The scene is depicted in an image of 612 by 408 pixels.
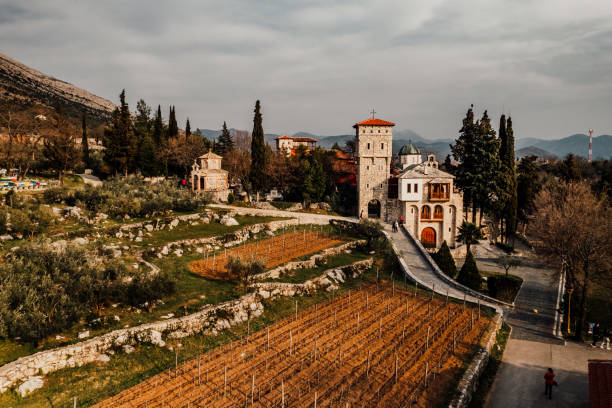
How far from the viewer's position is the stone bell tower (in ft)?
143

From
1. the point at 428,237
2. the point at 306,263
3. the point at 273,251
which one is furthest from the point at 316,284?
the point at 428,237

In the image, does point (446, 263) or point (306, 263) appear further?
point (446, 263)

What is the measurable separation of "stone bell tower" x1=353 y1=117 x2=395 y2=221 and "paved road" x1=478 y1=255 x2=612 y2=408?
69.0 feet

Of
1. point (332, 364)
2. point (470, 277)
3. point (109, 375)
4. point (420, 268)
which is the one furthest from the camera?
point (420, 268)

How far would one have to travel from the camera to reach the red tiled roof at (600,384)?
11.7 m

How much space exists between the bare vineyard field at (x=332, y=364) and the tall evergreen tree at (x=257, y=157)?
27976 mm

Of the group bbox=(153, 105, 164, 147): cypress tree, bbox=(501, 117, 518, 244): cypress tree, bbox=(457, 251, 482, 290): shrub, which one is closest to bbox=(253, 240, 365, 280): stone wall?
bbox=(457, 251, 482, 290): shrub

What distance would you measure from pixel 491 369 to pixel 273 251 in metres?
17.1

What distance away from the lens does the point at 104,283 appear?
16.9 m

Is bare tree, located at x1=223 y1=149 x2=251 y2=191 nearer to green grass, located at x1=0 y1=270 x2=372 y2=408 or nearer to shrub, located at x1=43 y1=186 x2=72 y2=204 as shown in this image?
shrub, located at x1=43 y1=186 x2=72 y2=204

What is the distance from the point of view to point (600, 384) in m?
12.5

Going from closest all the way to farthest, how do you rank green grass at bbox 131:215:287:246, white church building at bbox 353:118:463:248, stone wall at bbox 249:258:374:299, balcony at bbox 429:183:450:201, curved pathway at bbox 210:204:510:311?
stone wall at bbox 249:258:374:299
curved pathway at bbox 210:204:510:311
green grass at bbox 131:215:287:246
balcony at bbox 429:183:450:201
white church building at bbox 353:118:463:248

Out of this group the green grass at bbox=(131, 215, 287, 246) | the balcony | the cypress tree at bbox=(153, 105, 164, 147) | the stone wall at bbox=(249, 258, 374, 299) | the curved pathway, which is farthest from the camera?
the cypress tree at bbox=(153, 105, 164, 147)

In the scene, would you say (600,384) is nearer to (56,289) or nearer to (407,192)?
(56,289)
